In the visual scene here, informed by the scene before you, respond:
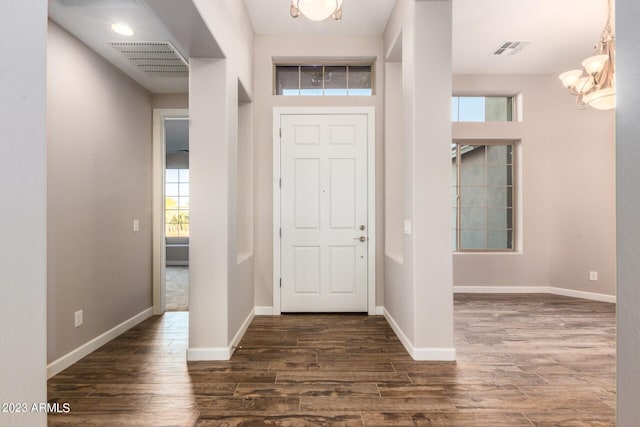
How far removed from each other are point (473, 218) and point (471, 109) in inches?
64.0

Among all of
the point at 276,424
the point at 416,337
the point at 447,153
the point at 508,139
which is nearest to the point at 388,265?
the point at 416,337

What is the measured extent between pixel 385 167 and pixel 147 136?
8.94ft

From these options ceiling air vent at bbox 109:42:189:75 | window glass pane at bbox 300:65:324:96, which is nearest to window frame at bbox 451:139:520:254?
window glass pane at bbox 300:65:324:96

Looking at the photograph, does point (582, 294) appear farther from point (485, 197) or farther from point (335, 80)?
point (335, 80)

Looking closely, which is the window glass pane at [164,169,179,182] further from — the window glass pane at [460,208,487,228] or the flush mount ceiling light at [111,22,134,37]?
the window glass pane at [460,208,487,228]

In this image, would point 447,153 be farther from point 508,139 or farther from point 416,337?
point 508,139

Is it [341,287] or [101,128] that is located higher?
[101,128]

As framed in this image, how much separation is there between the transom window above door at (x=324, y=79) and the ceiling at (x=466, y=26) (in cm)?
37

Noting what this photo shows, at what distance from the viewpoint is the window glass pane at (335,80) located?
404 centimetres

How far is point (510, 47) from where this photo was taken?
4.19 metres

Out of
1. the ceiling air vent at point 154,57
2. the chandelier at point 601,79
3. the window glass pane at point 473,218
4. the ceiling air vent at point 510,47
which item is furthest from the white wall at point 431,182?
the window glass pane at point 473,218

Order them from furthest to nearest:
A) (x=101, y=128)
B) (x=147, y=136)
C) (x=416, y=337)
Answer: (x=147, y=136), (x=101, y=128), (x=416, y=337)

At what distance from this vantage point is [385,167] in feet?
12.6

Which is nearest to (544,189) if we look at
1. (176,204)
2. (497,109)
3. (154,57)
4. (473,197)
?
(473,197)
